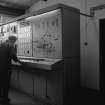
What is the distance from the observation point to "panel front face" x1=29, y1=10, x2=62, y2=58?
2803 mm

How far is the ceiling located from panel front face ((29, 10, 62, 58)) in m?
2.07

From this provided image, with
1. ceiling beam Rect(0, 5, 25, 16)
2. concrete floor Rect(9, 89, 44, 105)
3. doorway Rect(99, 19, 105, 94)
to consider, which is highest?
ceiling beam Rect(0, 5, 25, 16)

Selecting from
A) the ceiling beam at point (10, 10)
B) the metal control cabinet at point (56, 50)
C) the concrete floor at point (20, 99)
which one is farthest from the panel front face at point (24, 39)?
the ceiling beam at point (10, 10)

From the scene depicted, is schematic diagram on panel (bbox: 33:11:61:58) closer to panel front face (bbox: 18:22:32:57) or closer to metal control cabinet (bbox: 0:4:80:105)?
metal control cabinet (bbox: 0:4:80:105)

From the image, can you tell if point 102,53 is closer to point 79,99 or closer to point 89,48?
point 89,48

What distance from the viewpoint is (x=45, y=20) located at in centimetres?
307

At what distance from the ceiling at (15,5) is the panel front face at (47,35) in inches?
81.6

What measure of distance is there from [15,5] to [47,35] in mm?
2942

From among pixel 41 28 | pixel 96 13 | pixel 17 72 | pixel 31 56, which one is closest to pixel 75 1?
pixel 96 13

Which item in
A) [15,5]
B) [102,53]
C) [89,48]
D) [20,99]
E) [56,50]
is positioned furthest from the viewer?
[15,5]

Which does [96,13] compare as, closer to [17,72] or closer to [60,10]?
[60,10]

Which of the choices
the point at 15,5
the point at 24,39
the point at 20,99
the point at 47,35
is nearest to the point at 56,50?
the point at 47,35

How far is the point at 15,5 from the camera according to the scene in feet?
17.6

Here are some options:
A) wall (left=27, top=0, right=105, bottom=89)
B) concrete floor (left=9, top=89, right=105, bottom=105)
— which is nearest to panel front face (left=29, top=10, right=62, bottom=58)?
concrete floor (left=9, top=89, right=105, bottom=105)
